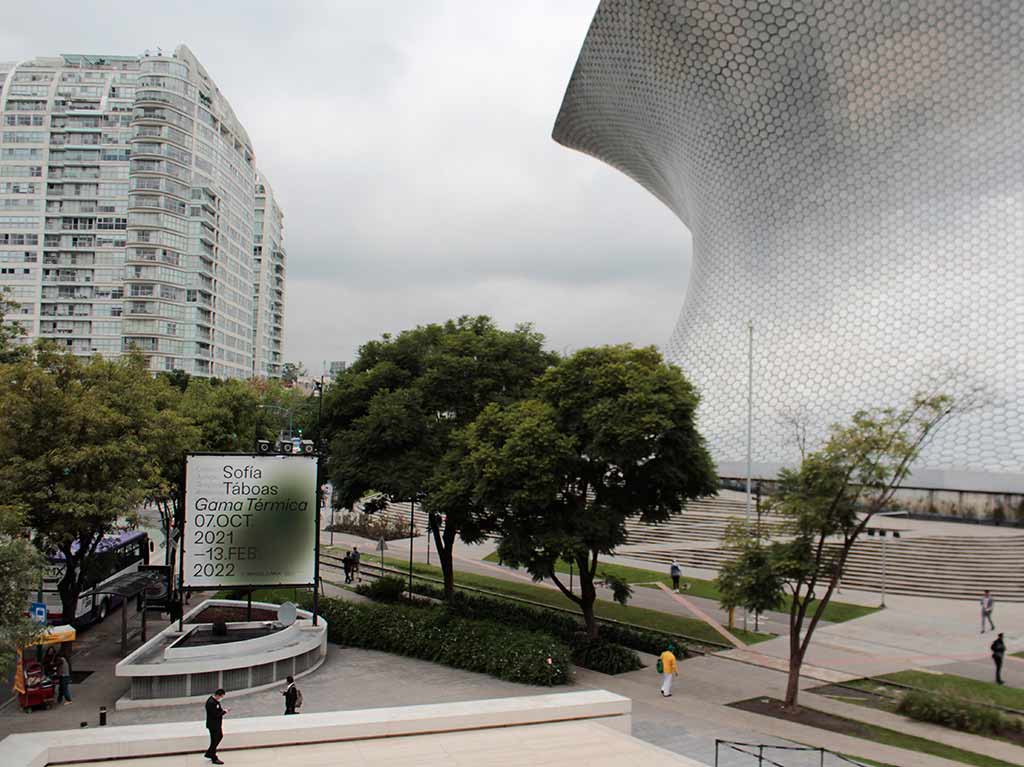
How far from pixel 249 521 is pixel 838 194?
3094 cm

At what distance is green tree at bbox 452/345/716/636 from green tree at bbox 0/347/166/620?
27.3 ft

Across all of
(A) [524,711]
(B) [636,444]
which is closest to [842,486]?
(B) [636,444]

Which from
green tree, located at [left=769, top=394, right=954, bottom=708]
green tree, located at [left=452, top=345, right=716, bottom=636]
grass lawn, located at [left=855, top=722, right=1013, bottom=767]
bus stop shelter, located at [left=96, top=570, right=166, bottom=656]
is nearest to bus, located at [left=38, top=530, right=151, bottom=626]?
bus stop shelter, located at [left=96, top=570, right=166, bottom=656]

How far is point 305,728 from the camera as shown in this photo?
12.4m

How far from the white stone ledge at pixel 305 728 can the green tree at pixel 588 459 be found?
4.91m

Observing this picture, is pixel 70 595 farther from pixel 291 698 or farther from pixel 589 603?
pixel 589 603

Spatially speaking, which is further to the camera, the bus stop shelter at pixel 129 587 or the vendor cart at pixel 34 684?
the bus stop shelter at pixel 129 587

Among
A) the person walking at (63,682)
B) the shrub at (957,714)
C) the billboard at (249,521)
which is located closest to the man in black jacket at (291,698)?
the billboard at (249,521)

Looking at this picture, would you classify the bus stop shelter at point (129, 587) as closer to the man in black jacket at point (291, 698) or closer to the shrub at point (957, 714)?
the man in black jacket at point (291, 698)

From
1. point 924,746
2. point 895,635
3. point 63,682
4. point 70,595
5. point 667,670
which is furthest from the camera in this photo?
point 895,635

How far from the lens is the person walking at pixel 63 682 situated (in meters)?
16.9

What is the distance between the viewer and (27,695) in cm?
1641

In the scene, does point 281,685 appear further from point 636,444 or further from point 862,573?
point 862,573

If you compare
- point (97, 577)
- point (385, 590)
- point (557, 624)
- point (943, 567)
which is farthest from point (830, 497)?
point (97, 577)
